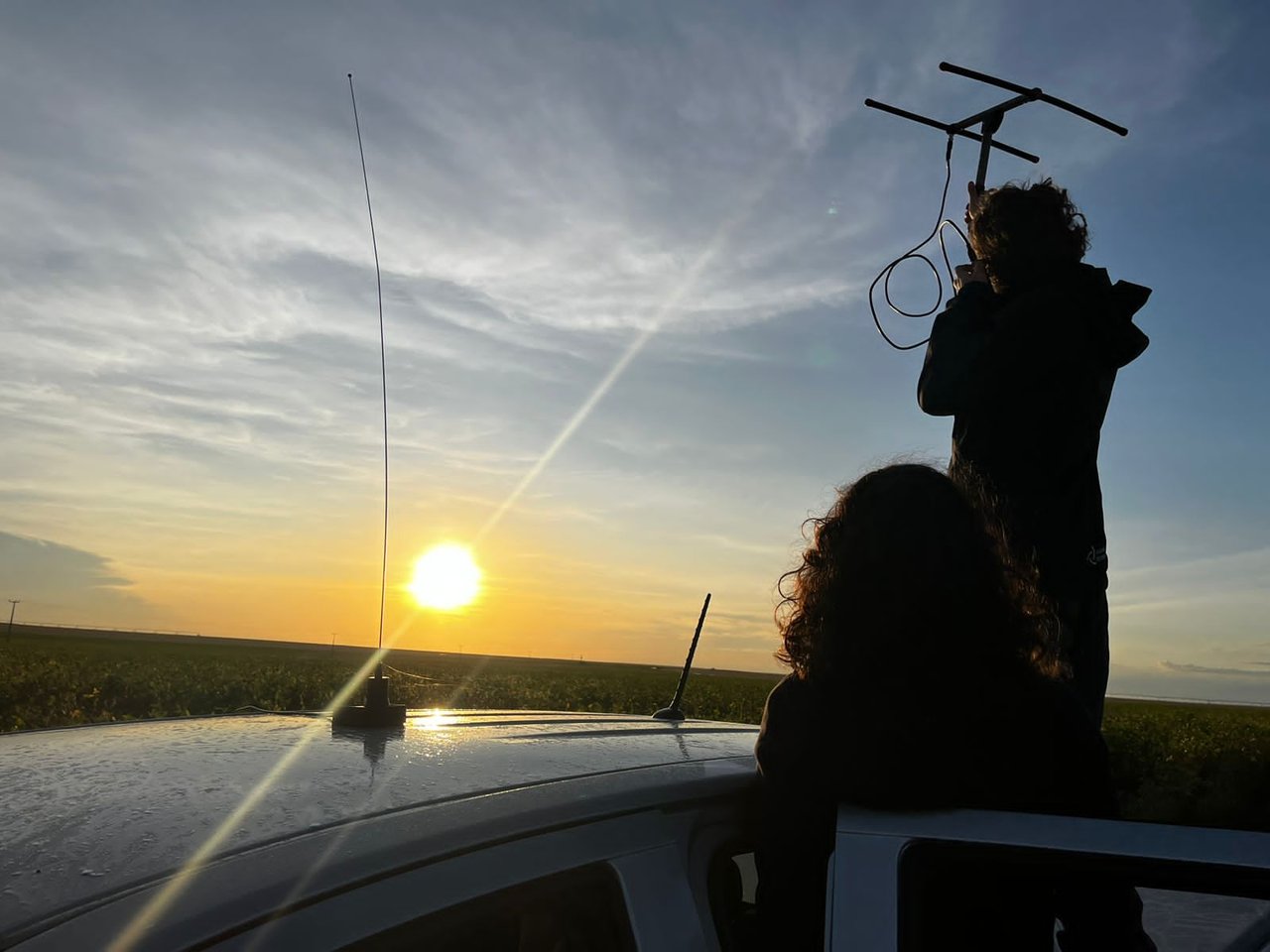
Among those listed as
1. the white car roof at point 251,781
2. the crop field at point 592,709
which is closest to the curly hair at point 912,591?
the white car roof at point 251,781

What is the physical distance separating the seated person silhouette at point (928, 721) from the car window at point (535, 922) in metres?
0.41

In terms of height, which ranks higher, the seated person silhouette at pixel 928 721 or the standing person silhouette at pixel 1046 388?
the standing person silhouette at pixel 1046 388

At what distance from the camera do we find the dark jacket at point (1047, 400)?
3094 mm

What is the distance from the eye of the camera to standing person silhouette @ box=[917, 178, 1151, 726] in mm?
3051

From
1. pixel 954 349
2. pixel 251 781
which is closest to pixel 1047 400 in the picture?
pixel 954 349

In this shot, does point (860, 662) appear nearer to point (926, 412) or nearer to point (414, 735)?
point (414, 735)

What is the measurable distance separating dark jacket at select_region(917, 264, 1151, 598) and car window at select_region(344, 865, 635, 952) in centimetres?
194

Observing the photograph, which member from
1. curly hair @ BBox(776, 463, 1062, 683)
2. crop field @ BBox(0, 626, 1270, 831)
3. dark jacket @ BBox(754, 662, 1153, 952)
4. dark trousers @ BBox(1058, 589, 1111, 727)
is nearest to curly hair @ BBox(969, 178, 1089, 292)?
dark trousers @ BBox(1058, 589, 1111, 727)

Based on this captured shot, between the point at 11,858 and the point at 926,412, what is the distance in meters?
2.69

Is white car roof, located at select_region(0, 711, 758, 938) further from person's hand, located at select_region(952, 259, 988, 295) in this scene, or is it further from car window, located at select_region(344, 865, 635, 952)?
person's hand, located at select_region(952, 259, 988, 295)

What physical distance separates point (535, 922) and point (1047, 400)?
7.28 ft

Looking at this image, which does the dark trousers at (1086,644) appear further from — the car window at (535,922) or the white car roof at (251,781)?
the car window at (535,922)

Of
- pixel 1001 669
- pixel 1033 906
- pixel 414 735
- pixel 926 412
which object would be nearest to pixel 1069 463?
pixel 926 412

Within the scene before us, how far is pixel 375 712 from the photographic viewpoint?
2.13 meters
